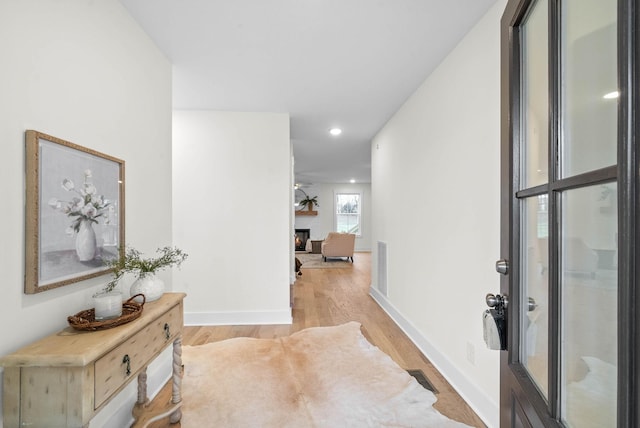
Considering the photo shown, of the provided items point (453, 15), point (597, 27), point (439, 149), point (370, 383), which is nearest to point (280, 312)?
point (370, 383)

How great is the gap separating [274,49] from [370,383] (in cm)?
248

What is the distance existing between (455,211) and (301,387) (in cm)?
165

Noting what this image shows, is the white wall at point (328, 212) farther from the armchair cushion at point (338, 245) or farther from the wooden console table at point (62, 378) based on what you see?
the wooden console table at point (62, 378)

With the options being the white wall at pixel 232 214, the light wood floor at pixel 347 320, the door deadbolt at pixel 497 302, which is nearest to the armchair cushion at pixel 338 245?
the light wood floor at pixel 347 320

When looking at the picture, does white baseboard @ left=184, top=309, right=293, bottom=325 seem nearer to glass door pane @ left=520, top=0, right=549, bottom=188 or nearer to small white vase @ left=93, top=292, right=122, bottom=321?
small white vase @ left=93, top=292, right=122, bottom=321

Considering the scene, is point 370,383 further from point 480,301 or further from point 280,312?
point 280,312

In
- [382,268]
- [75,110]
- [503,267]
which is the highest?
[75,110]

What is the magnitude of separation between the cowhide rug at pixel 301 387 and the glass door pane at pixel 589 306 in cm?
139

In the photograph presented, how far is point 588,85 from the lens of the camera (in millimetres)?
626

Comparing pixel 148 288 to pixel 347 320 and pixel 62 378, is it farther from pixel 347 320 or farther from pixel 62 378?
pixel 347 320

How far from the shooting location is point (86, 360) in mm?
1027

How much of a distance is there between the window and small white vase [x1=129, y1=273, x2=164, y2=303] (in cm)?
964

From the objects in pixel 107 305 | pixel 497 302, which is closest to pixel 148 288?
pixel 107 305

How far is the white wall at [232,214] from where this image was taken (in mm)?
3525
